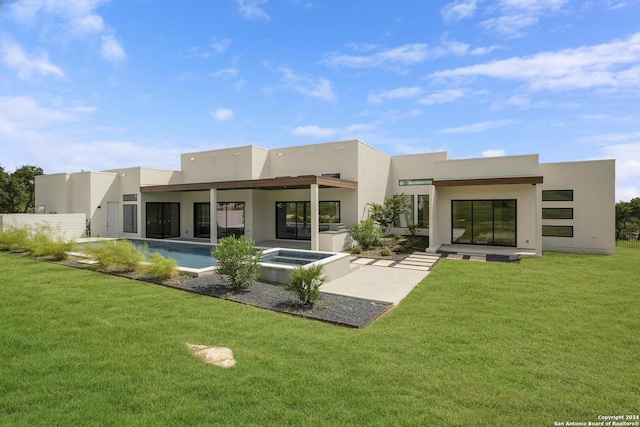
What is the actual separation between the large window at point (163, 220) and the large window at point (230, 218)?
13.8 feet

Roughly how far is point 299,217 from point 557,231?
13.8 metres

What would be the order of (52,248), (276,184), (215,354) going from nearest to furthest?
(215,354) < (52,248) < (276,184)

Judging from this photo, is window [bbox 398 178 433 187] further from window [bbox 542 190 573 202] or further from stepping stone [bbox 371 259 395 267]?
stepping stone [bbox 371 259 395 267]

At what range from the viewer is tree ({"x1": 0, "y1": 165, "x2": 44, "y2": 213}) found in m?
32.8

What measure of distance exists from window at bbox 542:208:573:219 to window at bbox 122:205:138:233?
24.5 m

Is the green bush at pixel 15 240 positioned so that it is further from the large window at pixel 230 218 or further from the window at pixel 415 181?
the window at pixel 415 181

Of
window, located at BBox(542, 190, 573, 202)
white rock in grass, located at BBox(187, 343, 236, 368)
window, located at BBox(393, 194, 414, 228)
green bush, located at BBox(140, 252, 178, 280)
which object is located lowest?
white rock in grass, located at BBox(187, 343, 236, 368)

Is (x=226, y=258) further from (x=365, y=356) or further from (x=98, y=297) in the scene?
(x=365, y=356)

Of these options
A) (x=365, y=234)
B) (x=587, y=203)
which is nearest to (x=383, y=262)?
(x=365, y=234)

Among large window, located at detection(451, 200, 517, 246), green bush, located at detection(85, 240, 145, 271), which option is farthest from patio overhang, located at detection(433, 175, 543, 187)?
green bush, located at detection(85, 240, 145, 271)

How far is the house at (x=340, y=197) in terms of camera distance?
1576 cm

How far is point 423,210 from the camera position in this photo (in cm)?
2041

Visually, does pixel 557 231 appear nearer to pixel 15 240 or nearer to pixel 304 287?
pixel 304 287

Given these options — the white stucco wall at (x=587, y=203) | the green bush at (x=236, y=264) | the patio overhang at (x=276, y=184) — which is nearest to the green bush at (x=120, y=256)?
the green bush at (x=236, y=264)
